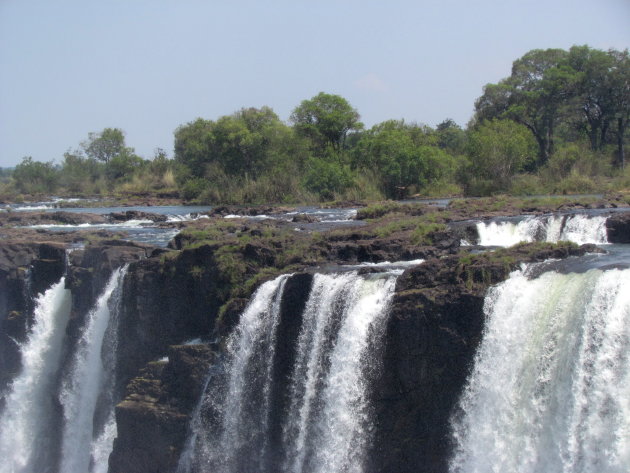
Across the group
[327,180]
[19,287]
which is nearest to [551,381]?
[19,287]

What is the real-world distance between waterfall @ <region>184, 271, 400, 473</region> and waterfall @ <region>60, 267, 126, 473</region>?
4039 millimetres

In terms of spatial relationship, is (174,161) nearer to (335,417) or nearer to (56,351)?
(56,351)

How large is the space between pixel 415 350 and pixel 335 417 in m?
1.72

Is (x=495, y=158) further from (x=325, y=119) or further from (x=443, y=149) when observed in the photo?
(x=325, y=119)

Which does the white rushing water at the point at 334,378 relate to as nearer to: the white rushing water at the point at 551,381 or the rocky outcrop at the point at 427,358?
the rocky outcrop at the point at 427,358

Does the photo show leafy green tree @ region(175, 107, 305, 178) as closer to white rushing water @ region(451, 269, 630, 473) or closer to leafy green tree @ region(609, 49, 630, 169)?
leafy green tree @ region(609, 49, 630, 169)

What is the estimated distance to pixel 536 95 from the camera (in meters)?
47.3

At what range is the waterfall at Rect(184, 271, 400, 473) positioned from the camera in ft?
36.9

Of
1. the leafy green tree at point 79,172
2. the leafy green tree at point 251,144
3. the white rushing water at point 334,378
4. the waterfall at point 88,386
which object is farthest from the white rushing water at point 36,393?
the leafy green tree at point 79,172

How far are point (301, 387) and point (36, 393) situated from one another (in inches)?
360

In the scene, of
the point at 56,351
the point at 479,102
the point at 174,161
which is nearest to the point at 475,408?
the point at 56,351

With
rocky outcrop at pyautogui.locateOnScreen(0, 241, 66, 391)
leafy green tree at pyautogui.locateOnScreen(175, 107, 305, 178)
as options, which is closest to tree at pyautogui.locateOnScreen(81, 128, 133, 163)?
leafy green tree at pyautogui.locateOnScreen(175, 107, 305, 178)

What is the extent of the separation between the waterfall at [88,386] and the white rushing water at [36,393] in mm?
797

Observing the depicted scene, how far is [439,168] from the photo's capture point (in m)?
41.4
